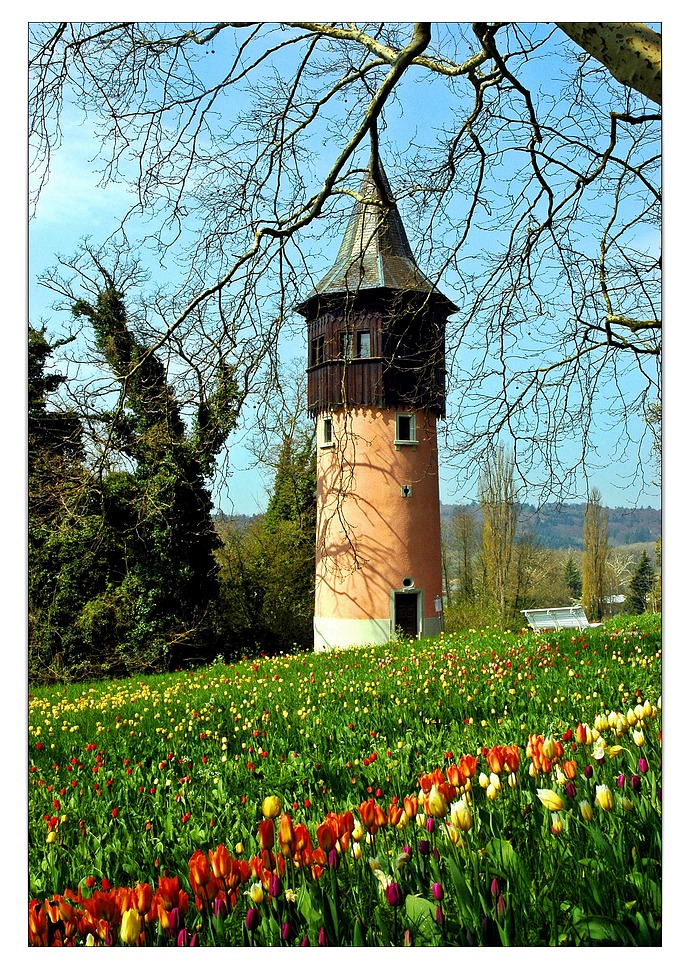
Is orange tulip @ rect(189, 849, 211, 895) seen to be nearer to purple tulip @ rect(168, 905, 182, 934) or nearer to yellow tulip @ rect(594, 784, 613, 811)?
purple tulip @ rect(168, 905, 182, 934)

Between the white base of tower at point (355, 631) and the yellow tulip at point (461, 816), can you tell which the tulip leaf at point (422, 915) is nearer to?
the yellow tulip at point (461, 816)

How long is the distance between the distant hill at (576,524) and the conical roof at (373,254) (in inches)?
35.2

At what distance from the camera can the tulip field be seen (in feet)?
5.06

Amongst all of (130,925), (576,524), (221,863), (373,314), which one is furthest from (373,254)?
(130,925)

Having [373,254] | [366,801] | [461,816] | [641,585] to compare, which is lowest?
[366,801]

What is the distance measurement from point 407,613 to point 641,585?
58.8 inches

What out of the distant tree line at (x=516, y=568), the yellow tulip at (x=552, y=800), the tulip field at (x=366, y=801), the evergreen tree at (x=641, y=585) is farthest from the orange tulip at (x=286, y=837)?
the evergreen tree at (x=641, y=585)

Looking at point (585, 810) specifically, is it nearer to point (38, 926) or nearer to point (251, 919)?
point (251, 919)

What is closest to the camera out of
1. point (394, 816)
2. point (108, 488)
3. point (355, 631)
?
point (394, 816)

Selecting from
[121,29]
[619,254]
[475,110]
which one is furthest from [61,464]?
[619,254]

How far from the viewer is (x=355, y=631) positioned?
4199 millimetres

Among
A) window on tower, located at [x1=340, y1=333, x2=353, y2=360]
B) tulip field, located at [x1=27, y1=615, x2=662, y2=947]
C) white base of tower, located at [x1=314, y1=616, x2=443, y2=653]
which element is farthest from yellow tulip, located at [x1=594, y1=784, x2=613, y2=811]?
white base of tower, located at [x1=314, y1=616, x2=443, y2=653]

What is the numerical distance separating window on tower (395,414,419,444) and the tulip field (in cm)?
114

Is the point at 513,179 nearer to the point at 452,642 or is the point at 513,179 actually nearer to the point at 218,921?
the point at 452,642
